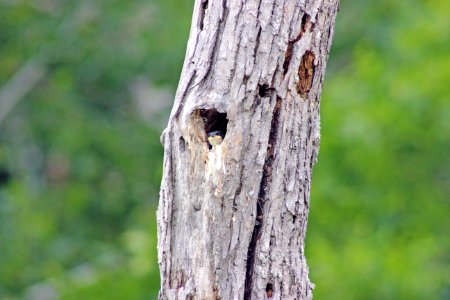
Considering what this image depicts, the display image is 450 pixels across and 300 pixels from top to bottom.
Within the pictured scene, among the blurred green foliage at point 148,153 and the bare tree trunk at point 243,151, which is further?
the blurred green foliage at point 148,153

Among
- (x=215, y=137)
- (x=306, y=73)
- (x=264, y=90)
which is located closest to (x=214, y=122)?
(x=215, y=137)

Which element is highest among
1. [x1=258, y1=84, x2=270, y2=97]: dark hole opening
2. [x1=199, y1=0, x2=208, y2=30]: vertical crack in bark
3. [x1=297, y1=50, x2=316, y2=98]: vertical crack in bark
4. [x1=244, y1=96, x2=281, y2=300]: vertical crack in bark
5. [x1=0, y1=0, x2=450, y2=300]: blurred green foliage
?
[x1=0, y1=0, x2=450, y2=300]: blurred green foliage

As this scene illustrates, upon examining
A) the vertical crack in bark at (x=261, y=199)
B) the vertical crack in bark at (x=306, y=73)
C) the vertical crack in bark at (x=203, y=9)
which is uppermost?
the vertical crack in bark at (x=203, y=9)

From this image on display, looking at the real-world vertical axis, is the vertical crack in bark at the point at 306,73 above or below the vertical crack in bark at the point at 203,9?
below

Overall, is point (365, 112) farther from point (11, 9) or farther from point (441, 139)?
point (11, 9)

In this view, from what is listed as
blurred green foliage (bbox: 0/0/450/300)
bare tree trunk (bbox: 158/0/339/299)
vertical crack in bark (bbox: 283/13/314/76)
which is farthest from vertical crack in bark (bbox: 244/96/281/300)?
blurred green foliage (bbox: 0/0/450/300)

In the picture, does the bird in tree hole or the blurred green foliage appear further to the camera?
the blurred green foliage

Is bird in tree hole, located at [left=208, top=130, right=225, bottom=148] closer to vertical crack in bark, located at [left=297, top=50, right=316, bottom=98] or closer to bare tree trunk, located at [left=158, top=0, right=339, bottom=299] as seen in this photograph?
bare tree trunk, located at [left=158, top=0, right=339, bottom=299]

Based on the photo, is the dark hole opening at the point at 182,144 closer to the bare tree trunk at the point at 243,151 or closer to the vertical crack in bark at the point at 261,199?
the bare tree trunk at the point at 243,151

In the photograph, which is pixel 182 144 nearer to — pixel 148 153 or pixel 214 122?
pixel 214 122

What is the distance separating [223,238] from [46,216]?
11.3 m

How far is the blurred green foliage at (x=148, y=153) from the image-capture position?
10453 mm

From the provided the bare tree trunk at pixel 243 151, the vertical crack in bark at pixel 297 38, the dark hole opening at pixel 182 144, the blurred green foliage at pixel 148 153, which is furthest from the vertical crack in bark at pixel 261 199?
the blurred green foliage at pixel 148 153

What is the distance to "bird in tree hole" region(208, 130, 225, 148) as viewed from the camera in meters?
3.19
